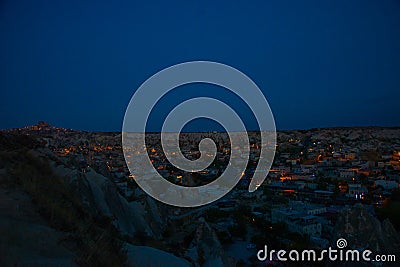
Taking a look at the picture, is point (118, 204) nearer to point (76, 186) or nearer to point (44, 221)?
point (76, 186)

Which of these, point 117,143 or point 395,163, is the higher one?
point 117,143

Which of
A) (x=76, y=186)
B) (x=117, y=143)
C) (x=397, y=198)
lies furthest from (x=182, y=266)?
(x=117, y=143)

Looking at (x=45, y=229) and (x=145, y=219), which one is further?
(x=145, y=219)

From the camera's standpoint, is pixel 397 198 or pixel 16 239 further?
pixel 397 198

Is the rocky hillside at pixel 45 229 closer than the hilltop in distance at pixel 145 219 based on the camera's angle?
Yes

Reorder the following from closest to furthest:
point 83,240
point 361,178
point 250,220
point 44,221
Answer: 1. point 83,240
2. point 44,221
3. point 250,220
4. point 361,178

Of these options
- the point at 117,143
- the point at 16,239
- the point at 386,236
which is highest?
the point at 117,143

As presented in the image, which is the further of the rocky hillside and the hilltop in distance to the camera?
the hilltop in distance

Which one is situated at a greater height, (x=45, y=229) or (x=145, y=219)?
(x=145, y=219)

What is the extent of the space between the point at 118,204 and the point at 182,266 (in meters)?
5.37

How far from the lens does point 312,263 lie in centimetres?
1081

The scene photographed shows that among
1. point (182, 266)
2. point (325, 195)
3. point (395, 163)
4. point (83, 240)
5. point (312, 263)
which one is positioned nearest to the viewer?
point (83, 240)

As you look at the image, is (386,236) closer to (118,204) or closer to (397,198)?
(118,204)

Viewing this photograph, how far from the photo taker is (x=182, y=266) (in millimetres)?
5164
